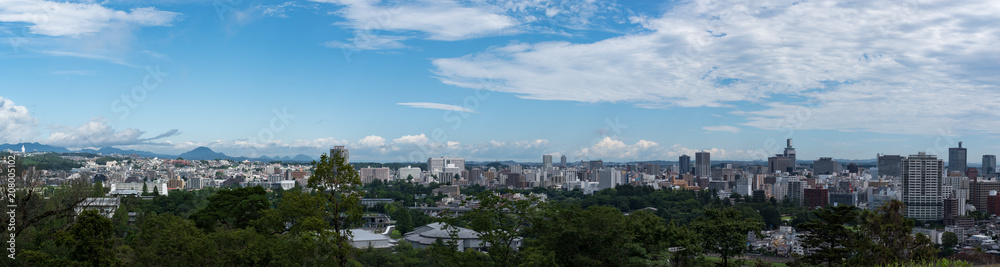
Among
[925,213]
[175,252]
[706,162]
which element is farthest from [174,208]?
[706,162]

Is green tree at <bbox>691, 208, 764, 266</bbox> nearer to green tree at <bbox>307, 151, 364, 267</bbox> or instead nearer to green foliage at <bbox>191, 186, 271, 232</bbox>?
green tree at <bbox>307, 151, 364, 267</bbox>

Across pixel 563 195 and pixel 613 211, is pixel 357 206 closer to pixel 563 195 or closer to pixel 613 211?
pixel 613 211

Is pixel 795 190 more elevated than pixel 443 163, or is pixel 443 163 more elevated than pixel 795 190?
pixel 443 163

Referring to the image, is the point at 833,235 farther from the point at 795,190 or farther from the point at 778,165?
the point at 778,165

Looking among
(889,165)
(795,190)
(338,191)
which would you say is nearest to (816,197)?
(795,190)

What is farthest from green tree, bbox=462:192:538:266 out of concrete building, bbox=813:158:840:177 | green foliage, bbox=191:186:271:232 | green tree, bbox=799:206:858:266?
concrete building, bbox=813:158:840:177
